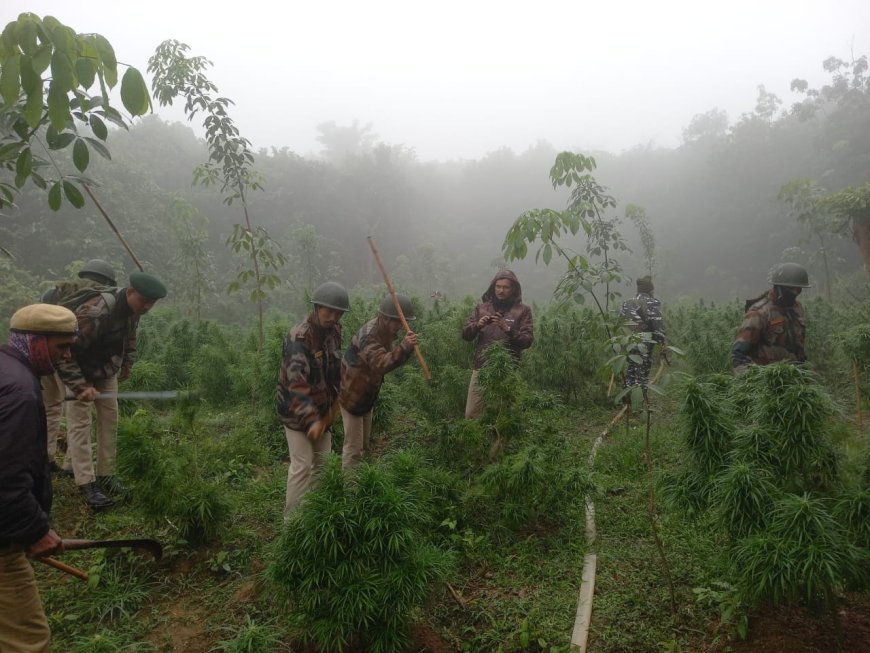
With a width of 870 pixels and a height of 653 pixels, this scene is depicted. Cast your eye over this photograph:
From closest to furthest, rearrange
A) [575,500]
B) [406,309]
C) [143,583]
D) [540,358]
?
[143,583] → [575,500] → [406,309] → [540,358]

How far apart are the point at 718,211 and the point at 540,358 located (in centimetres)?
3677

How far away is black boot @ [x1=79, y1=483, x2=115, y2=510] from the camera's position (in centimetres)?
438

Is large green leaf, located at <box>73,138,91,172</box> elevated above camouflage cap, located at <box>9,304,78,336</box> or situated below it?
above

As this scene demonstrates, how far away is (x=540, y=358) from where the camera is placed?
8039 mm

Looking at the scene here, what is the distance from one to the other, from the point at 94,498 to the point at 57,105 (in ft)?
12.7

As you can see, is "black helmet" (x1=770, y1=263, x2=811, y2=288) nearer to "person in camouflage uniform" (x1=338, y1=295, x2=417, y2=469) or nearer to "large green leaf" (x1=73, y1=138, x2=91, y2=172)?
"person in camouflage uniform" (x1=338, y1=295, x2=417, y2=469)

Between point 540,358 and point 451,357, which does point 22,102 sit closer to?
point 451,357

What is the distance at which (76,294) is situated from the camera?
434 cm

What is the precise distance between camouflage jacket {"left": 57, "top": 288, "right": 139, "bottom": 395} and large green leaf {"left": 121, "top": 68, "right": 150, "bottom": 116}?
10.2ft

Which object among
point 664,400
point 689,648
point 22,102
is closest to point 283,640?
point 689,648

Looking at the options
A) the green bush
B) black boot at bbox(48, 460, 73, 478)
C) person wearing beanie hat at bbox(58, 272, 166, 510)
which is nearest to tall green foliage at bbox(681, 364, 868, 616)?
the green bush

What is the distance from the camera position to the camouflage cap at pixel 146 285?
4172 mm

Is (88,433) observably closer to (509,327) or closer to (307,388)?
(307,388)

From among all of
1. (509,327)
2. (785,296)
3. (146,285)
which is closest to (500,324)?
(509,327)
